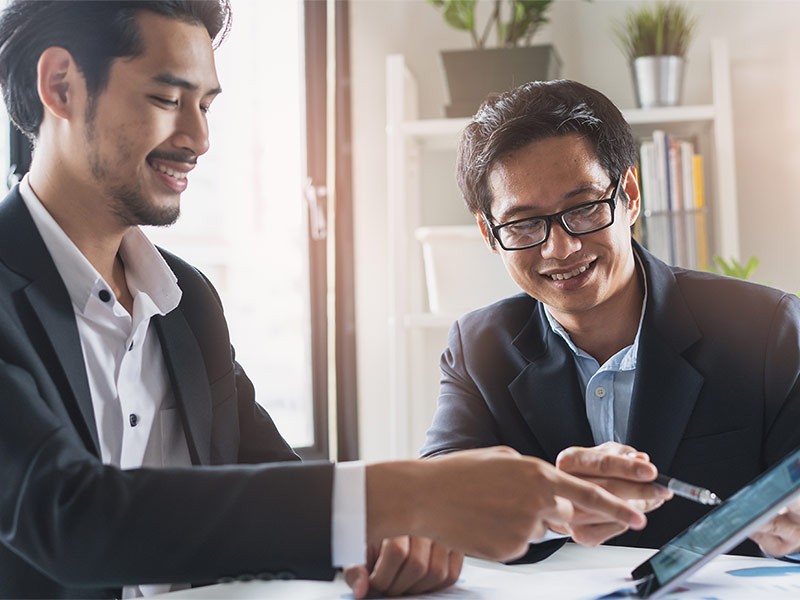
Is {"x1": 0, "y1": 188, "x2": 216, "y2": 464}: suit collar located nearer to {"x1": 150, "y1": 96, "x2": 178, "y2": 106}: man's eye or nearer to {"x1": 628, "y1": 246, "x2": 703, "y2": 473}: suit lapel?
{"x1": 150, "y1": 96, "x2": 178, "y2": 106}: man's eye

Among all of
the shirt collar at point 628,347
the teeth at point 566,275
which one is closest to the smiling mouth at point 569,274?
the teeth at point 566,275

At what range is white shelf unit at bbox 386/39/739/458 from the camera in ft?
8.93

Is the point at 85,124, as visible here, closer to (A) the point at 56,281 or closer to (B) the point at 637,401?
(A) the point at 56,281

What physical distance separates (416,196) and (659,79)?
0.85 m

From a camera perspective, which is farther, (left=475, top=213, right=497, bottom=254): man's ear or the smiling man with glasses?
(left=475, top=213, right=497, bottom=254): man's ear

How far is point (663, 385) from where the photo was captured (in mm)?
1573

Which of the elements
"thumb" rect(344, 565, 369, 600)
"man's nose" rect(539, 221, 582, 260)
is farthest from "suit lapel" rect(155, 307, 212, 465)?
"man's nose" rect(539, 221, 582, 260)

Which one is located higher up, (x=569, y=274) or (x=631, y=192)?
(x=631, y=192)

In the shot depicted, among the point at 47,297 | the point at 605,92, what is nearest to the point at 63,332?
the point at 47,297

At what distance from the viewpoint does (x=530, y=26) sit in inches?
119

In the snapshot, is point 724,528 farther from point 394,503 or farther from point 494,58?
point 494,58

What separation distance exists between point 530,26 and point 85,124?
2022 mm

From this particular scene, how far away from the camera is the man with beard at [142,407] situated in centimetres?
88

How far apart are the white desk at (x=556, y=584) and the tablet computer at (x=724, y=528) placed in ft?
0.10
